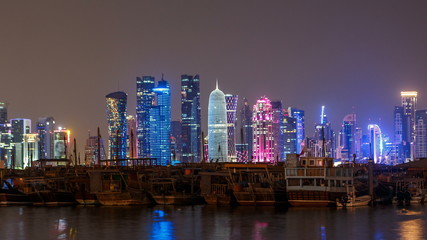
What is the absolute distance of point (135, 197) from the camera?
9425 centimetres

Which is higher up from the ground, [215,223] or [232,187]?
[232,187]

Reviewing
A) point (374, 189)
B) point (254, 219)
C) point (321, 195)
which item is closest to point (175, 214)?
point (254, 219)

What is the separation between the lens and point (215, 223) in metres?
74.6

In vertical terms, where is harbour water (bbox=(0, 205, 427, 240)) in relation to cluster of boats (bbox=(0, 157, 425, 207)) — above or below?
below

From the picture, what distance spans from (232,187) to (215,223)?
17158mm

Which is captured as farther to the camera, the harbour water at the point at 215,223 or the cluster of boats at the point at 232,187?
the cluster of boats at the point at 232,187

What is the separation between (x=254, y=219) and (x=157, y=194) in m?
21.2

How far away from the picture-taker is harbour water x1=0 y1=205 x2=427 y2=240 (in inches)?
2613

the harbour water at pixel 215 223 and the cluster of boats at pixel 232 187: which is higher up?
the cluster of boats at pixel 232 187

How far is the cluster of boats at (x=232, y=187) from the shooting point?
279 feet

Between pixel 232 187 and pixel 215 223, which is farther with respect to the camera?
pixel 232 187

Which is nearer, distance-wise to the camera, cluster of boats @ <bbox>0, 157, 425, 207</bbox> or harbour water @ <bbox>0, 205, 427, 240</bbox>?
harbour water @ <bbox>0, 205, 427, 240</bbox>

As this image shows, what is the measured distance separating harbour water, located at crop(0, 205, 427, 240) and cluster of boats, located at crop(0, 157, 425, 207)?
2106 mm

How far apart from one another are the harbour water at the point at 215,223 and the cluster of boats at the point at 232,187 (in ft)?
6.91
